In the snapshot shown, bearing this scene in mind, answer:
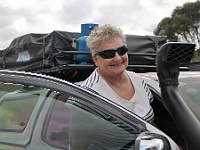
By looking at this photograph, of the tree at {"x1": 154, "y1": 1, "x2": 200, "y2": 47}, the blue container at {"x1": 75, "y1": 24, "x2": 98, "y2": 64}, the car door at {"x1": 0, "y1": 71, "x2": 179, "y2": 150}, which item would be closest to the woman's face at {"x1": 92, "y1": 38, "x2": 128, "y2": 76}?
the car door at {"x1": 0, "y1": 71, "x2": 179, "y2": 150}

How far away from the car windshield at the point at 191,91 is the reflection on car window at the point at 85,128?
116cm

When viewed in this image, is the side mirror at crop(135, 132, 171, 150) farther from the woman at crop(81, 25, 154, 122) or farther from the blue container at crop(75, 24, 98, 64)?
the blue container at crop(75, 24, 98, 64)

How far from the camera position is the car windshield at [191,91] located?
3.29 meters

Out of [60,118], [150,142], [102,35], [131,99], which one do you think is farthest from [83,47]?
[150,142]

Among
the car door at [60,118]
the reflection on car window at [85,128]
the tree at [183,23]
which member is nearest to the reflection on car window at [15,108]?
the car door at [60,118]

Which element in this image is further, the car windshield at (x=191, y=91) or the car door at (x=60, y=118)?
the car windshield at (x=191, y=91)

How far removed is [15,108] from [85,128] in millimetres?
441

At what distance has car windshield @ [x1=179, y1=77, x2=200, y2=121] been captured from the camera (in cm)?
329

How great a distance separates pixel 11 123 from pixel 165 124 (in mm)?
1624

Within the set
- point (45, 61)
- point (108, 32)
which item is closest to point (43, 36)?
point (45, 61)

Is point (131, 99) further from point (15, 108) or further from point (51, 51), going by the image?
point (51, 51)

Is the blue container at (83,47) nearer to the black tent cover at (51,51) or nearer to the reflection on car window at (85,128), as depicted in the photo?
the black tent cover at (51,51)

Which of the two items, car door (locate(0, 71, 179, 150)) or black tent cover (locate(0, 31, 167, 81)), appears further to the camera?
black tent cover (locate(0, 31, 167, 81))

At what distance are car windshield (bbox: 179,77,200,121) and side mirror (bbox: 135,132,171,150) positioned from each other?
1098 mm
